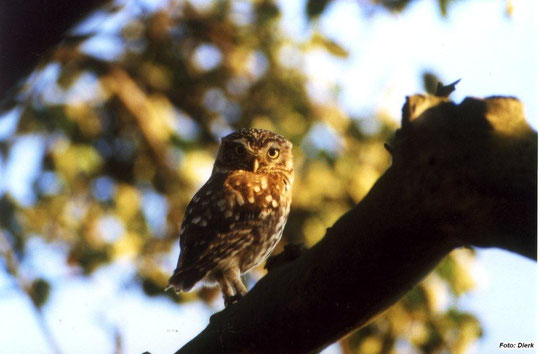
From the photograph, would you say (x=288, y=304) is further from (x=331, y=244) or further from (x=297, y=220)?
(x=297, y=220)

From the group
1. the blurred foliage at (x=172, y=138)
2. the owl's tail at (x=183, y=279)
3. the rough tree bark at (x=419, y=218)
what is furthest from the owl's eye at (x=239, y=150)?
the rough tree bark at (x=419, y=218)

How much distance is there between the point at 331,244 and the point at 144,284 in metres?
1.24

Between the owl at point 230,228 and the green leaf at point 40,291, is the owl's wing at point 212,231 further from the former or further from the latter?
the green leaf at point 40,291

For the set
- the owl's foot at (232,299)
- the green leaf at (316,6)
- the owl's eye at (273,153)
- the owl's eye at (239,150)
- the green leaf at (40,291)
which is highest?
the green leaf at (316,6)

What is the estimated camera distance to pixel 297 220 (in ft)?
7.70

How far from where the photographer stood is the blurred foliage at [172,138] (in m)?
2.28

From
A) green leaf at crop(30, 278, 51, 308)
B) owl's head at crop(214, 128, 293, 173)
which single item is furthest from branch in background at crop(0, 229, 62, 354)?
owl's head at crop(214, 128, 293, 173)

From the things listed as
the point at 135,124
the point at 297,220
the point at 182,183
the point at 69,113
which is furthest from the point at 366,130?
the point at 69,113

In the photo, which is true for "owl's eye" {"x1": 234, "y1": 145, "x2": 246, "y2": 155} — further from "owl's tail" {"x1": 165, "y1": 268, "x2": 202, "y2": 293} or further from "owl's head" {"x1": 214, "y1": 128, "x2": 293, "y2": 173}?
"owl's tail" {"x1": 165, "y1": 268, "x2": 202, "y2": 293}

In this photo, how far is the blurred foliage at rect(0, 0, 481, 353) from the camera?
89.7 inches

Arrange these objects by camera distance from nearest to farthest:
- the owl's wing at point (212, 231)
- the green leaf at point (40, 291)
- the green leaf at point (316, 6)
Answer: the green leaf at point (316, 6) < the owl's wing at point (212, 231) < the green leaf at point (40, 291)

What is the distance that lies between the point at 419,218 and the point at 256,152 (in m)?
1.21

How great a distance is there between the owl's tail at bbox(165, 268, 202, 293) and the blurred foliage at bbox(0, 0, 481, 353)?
398 millimetres

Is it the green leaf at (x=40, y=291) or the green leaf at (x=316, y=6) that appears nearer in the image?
the green leaf at (x=316, y=6)
